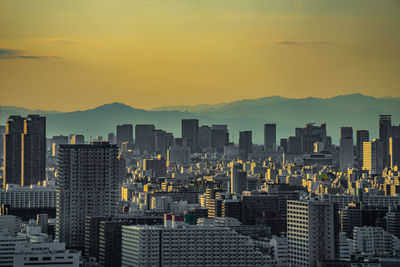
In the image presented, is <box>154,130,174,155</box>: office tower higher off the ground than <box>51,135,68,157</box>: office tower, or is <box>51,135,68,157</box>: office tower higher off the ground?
<box>154,130,174,155</box>: office tower

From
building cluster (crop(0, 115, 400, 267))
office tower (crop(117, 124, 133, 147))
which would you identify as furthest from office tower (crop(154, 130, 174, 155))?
office tower (crop(117, 124, 133, 147))

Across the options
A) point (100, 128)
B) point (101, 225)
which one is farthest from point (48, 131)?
point (101, 225)

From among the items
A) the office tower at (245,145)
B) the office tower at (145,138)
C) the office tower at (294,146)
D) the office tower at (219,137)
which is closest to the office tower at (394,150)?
the office tower at (219,137)

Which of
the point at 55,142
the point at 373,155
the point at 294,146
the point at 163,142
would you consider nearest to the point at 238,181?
the point at 55,142

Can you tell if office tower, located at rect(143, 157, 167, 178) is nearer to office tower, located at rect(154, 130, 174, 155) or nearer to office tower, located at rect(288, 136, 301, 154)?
office tower, located at rect(154, 130, 174, 155)

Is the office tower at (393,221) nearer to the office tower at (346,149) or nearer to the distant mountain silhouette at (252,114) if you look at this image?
the distant mountain silhouette at (252,114)

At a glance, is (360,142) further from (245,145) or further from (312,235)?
(312,235)
